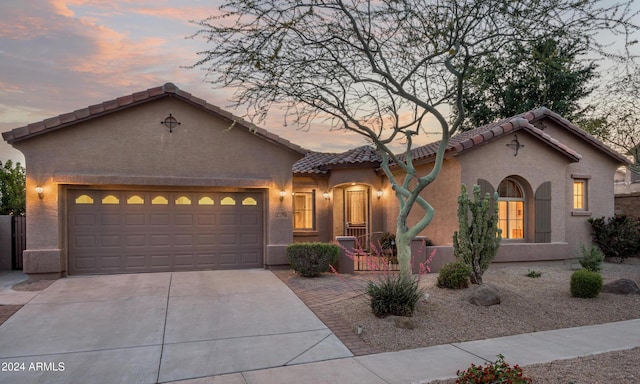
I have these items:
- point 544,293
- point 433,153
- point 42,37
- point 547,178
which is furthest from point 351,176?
point 42,37

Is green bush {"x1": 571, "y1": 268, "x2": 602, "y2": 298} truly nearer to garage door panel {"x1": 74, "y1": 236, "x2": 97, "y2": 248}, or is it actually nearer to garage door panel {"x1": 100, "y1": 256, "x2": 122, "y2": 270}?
garage door panel {"x1": 100, "y1": 256, "x2": 122, "y2": 270}

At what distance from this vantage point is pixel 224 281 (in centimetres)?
988

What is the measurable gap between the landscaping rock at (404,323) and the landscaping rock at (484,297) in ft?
6.21

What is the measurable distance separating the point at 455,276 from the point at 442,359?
3581 millimetres

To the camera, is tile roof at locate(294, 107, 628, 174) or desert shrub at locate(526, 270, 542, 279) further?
tile roof at locate(294, 107, 628, 174)

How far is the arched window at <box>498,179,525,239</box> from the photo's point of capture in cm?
1291

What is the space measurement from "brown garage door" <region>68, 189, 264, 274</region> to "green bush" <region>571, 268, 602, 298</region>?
8.06 m

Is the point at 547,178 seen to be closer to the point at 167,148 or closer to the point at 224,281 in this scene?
the point at 224,281

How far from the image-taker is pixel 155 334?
611cm

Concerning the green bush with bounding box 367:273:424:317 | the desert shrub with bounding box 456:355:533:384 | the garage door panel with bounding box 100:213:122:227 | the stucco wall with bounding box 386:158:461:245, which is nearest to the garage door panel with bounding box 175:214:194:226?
the garage door panel with bounding box 100:213:122:227

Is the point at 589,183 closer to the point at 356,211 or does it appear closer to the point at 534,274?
the point at 534,274

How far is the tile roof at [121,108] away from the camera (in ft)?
31.3

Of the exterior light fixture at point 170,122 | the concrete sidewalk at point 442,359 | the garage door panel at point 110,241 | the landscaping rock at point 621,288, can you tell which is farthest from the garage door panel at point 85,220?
the landscaping rock at point 621,288

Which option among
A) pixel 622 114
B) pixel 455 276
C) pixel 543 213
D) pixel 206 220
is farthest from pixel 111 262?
pixel 622 114
